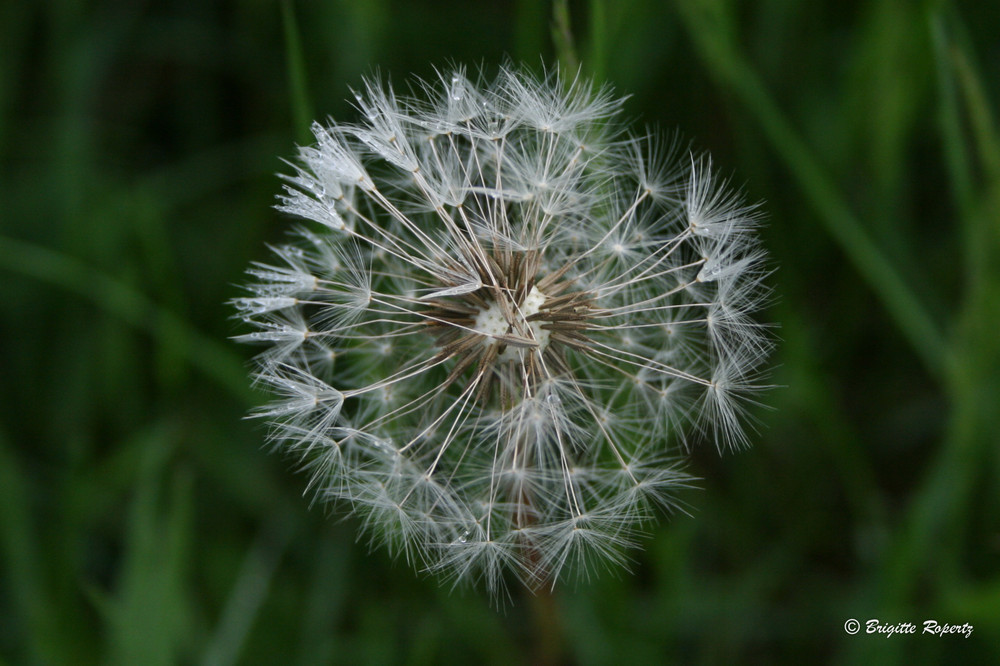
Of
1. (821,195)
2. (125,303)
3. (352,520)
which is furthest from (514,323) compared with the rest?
(125,303)

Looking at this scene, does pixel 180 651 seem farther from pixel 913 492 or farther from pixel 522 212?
pixel 913 492

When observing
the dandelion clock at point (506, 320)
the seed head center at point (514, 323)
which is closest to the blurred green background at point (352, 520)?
the dandelion clock at point (506, 320)

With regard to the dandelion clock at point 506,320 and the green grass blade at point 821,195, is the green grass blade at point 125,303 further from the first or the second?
the green grass blade at point 821,195

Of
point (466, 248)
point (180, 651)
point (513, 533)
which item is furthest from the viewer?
point (180, 651)

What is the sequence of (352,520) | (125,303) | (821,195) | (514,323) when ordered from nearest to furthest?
(514,323) < (821,195) < (125,303) < (352,520)

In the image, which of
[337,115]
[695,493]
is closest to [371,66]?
[337,115]

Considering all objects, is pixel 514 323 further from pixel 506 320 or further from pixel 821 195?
pixel 821 195
